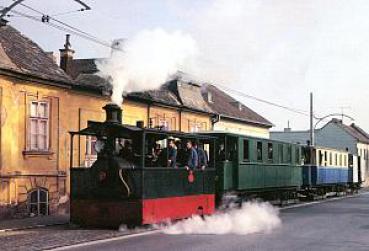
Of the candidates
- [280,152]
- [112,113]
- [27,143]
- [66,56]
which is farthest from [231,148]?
[66,56]

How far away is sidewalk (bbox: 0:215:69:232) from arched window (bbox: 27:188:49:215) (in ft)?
2.29

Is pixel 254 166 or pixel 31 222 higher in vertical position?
pixel 254 166

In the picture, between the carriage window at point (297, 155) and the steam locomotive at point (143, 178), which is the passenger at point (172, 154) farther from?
the carriage window at point (297, 155)

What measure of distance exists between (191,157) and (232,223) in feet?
7.24

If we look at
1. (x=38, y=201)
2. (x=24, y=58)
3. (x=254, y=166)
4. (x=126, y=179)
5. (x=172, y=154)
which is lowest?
(x=38, y=201)

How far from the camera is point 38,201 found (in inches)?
814

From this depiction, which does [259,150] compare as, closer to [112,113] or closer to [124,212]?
[112,113]

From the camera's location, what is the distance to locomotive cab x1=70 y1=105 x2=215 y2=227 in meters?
15.6

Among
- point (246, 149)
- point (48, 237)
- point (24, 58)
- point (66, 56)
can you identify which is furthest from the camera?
point (66, 56)

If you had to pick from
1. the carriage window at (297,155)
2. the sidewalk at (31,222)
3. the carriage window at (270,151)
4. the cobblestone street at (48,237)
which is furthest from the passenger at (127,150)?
the carriage window at (297,155)

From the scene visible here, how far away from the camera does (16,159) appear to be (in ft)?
64.7

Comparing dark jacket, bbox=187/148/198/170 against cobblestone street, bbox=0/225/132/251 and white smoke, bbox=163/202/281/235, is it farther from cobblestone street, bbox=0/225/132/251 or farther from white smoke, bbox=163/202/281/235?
cobblestone street, bbox=0/225/132/251

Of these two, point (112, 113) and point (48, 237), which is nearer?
point (48, 237)

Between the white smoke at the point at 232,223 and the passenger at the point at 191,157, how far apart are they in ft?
4.79
